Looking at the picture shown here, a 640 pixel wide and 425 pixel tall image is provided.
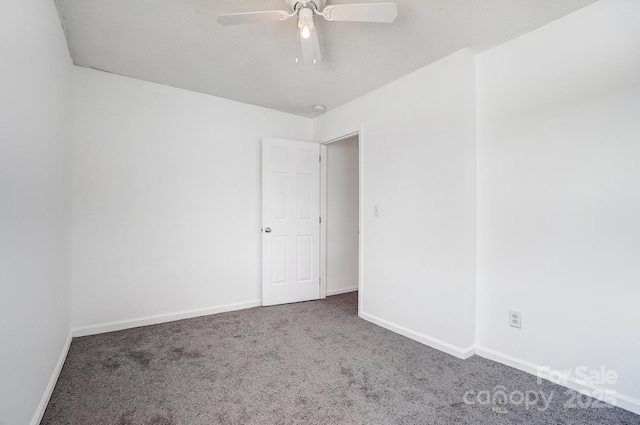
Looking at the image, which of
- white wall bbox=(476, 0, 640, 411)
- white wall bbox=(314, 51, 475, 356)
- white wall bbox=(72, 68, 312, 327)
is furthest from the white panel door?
white wall bbox=(476, 0, 640, 411)

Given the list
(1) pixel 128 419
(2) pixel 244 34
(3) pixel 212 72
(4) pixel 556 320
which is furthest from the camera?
(3) pixel 212 72

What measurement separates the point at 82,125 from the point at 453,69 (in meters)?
3.29

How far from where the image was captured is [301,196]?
3.85 metres

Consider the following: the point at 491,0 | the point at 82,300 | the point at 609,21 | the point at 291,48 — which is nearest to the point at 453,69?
the point at 491,0

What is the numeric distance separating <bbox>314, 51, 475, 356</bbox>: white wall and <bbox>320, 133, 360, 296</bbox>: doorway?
2.81ft

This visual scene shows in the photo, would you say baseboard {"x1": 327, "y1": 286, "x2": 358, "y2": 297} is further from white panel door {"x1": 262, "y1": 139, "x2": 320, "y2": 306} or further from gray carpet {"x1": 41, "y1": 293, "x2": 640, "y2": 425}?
gray carpet {"x1": 41, "y1": 293, "x2": 640, "y2": 425}

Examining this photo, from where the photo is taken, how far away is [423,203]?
8.70ft

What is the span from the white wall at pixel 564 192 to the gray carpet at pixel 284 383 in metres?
0.35

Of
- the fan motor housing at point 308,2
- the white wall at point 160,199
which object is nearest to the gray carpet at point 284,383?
the white wall at point 160,199

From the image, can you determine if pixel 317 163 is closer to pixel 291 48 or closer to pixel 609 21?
pixel 291 48

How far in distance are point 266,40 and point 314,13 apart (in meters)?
0.57

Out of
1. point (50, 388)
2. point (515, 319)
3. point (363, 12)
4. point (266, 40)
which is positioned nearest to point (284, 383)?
point (50, 388)

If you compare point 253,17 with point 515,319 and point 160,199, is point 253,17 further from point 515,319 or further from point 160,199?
point 515,319

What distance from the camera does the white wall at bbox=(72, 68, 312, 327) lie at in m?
2.77
